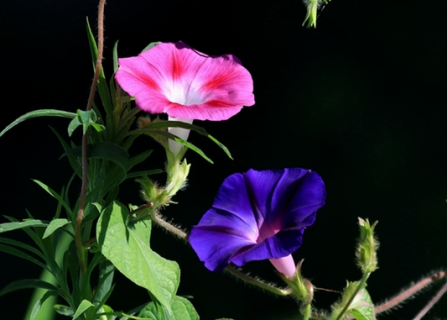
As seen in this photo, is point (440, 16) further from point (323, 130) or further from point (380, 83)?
point (323, 130)

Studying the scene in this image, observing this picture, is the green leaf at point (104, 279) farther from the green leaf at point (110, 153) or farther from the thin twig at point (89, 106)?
the green leaf at point (110, 153)

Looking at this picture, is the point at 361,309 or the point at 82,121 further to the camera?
the point at 361,309

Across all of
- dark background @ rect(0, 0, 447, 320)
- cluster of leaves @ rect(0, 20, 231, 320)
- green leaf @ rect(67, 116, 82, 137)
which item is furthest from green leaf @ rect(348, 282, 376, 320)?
green leaf @ rect(67, 116, 82, 137)

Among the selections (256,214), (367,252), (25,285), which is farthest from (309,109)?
(25,285)

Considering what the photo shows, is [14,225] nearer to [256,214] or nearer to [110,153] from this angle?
[110,153]

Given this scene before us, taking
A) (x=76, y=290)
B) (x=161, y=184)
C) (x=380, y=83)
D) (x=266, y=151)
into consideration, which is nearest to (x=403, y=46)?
(x=380, y=83)

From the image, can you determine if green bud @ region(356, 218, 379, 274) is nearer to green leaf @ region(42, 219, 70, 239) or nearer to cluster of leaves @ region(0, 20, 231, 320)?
cluster of leaves @ region(0, 20, 231, 320)
